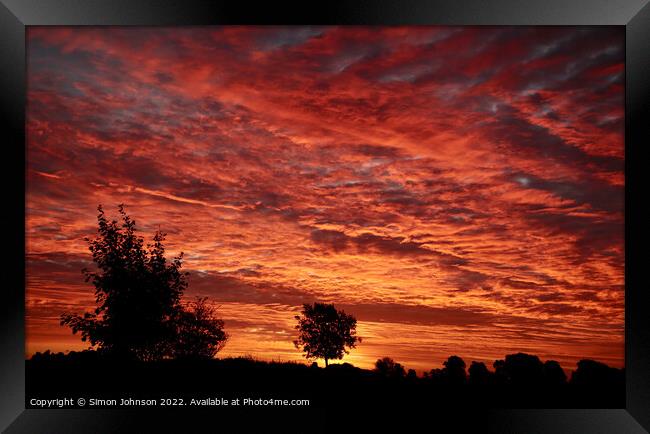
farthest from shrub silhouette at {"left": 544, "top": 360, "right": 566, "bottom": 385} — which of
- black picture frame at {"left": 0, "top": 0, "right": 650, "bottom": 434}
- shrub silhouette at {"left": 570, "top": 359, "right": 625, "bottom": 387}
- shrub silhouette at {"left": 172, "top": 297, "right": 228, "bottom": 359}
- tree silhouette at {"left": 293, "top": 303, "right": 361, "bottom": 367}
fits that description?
shrub silhouette at {"left": 172, "top": 297, "right": 228, "bottom": 359}

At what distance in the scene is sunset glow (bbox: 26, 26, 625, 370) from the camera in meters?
7.68

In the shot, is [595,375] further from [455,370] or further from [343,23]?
[343,23]

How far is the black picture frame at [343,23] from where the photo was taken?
22.2ft

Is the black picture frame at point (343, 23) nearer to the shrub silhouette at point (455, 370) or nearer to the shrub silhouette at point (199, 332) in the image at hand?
the shrub silhouette at point (455, 370)

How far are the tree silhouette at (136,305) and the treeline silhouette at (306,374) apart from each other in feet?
0.13

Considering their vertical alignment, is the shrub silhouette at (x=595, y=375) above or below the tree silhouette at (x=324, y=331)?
below

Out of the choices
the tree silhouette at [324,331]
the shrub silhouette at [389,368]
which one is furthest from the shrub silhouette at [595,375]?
the tree silhouette at [324,331]

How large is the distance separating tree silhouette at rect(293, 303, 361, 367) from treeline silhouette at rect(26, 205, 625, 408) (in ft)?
0.06

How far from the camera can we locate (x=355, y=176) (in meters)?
8.69

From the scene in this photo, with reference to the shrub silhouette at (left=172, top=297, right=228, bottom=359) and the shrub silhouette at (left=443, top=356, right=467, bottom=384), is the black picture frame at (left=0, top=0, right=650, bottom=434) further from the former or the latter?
the shrub silhouette at (left=172, top=297, right=228, bottom=359)

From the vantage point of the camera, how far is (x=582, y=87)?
7.54 metres

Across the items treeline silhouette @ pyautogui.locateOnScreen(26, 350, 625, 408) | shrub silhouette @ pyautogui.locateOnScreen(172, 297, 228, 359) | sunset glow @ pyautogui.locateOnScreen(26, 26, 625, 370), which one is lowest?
treeline silhouette @ pyautogui.locateOnScreen(26, 350, 625, 408)

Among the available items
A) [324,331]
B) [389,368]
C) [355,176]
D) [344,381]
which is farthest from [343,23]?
[324,331]

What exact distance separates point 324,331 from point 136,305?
13.6 ft
